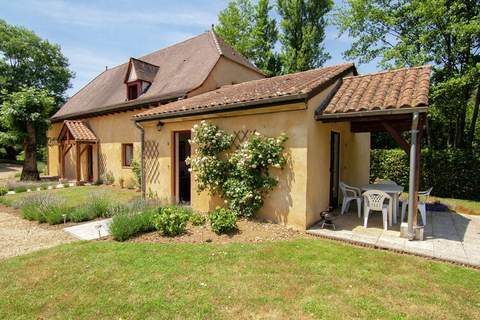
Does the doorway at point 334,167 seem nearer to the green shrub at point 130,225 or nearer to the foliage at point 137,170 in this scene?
the green shrub at point 130,225

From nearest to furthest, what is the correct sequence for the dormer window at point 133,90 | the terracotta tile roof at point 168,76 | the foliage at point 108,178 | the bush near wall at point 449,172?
the bush near wall at point 449,172, the terracotta tile roof at point 168,76, the dormer window at point 133,90, the foliage at point 108,178

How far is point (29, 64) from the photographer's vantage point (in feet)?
111

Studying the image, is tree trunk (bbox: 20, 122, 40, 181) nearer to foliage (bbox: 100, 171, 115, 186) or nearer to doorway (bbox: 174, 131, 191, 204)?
foliage (bbox: 100, 171, 115, 186)

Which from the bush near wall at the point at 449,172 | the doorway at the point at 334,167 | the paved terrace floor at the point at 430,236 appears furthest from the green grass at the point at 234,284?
the bush near wall at the point at 449,172

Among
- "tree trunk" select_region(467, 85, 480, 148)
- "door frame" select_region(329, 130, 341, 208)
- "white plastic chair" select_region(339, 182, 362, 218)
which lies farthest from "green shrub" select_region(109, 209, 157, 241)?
"tree trunk" select_region(467, 85, 480, 148)

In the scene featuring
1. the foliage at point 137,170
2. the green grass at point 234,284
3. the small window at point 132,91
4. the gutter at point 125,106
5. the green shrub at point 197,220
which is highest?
the small window at point 132,91

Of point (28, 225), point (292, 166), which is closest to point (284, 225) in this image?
point (292, 166)

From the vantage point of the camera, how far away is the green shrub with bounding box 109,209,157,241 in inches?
240

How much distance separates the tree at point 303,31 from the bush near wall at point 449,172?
1136cm

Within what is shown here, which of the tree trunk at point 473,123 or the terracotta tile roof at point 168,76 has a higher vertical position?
the terracotta tile roof at point 168,76

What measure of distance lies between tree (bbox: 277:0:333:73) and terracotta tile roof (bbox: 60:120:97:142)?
15092mm

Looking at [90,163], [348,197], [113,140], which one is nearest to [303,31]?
[113,140]

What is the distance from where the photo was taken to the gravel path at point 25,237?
5820 millimetres

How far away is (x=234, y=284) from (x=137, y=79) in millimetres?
13299
